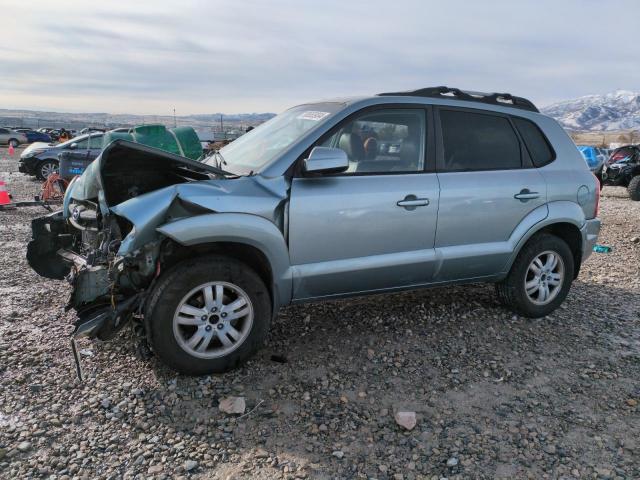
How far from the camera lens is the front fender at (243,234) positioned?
122 inches

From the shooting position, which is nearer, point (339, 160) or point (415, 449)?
point (415, 449)

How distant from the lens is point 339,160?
336cm

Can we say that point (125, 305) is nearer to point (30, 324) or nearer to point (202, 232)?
point (202, 232)

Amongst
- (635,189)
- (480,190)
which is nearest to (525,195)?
(480,190)

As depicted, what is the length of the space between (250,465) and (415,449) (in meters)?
0.89

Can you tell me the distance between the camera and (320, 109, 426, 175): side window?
3729 millimetres

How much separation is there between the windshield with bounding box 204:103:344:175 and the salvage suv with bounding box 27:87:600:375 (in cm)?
2

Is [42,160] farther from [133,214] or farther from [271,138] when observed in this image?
[133,214]

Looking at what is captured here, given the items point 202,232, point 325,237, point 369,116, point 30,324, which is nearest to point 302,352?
point 325,237

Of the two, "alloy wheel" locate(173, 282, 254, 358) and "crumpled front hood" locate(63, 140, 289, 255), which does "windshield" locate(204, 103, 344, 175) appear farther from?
"alloy wheel" locate(173, 282, 254, 358)

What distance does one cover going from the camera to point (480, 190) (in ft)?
13.3

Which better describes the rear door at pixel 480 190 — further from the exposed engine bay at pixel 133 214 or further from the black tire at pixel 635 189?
the black tire at pixel 635 189

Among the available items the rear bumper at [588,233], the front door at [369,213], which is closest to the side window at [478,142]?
the front door at [369,213]

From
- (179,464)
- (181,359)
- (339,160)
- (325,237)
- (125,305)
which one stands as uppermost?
(339,160)
